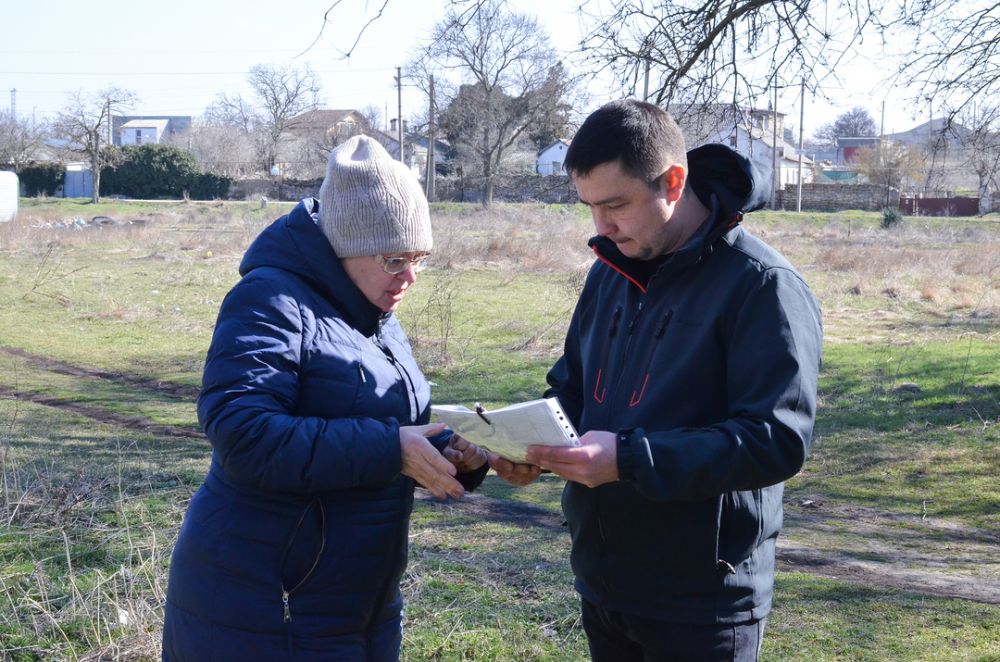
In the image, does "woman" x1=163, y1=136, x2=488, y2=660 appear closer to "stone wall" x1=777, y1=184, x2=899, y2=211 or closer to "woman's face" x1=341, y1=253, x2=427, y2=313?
"woman's face" x1=341, y1=253, x2=427, y2=313

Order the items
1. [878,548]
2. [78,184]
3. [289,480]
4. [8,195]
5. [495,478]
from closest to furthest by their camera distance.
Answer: [289,480]
[878,548]
[495,478]
[8,195]
[78,184]

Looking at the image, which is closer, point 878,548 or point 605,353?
point 605,353

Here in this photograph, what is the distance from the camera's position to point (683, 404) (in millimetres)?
2365

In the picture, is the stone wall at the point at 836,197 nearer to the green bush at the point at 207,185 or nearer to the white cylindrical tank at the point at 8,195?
the green bush at the point at 207,185

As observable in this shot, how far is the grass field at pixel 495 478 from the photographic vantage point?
14.0 feet

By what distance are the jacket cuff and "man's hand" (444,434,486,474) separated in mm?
543

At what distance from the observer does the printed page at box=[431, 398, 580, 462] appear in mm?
2287

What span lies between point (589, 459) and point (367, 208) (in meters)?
0.82

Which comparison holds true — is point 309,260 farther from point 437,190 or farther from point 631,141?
point 437,190

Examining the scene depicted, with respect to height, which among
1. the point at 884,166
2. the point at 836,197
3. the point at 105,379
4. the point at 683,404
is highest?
the point at 884,166

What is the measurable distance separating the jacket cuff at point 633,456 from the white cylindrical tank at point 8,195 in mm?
39744

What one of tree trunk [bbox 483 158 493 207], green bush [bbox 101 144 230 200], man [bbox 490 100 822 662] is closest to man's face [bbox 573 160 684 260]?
man [bbox 490 100 822 662]

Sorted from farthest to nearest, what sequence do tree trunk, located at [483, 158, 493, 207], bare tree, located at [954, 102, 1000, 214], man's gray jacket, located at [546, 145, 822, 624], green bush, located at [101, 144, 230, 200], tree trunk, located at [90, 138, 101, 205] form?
green bush, located at [101, 144, 230, 200]
tree trunk, located at [90, 138, 101, 205]
tree trunk, located at [483, 158, 493, 207]
bare tree, located at [954, 102, 1000, 214]
man's gray jacket, located at [546, 145, 822, 624]

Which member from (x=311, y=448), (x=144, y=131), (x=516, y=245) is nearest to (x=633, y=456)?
(x=311, y=448)
